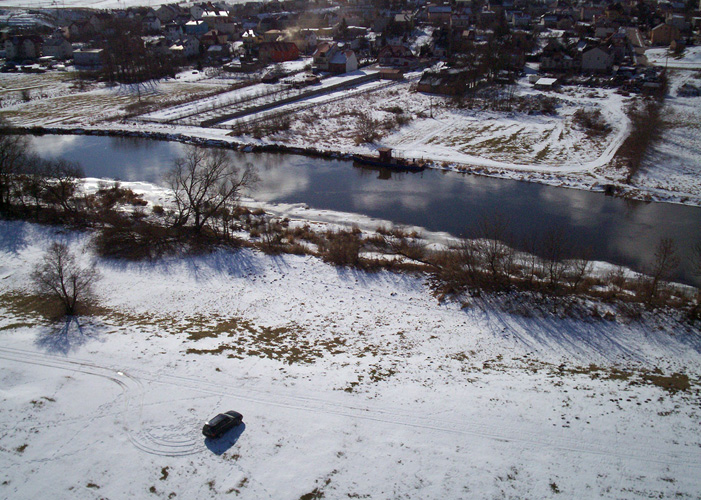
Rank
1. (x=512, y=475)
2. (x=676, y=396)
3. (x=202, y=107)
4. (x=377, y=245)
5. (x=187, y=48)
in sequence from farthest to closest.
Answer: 1. (x=187, y=48)
2. (x=202, y=107)
3. (x=377, y=245)
4. (x=676, y=396)
5. (x=512, y=475)

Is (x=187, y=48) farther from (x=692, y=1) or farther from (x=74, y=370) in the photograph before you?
(x=692, y=1)

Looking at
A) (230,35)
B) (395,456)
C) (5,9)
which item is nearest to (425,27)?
(230,35)

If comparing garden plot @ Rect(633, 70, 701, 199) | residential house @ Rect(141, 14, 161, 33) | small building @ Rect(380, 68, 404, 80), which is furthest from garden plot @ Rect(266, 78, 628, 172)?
residential house @ Rect(141, 14, 161, 33)

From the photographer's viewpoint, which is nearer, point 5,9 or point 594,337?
point 594,337

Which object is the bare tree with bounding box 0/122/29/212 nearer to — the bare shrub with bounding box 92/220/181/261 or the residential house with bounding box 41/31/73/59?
the bare shrub with bounding box 92/220/181/261

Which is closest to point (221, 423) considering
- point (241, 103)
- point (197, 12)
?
point (241, 103)

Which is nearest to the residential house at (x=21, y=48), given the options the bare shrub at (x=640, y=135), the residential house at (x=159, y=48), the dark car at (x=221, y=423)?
the residential house at (x=159, y=48)

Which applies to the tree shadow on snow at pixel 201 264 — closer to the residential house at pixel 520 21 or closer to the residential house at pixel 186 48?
the residential house at pixel 186 48
